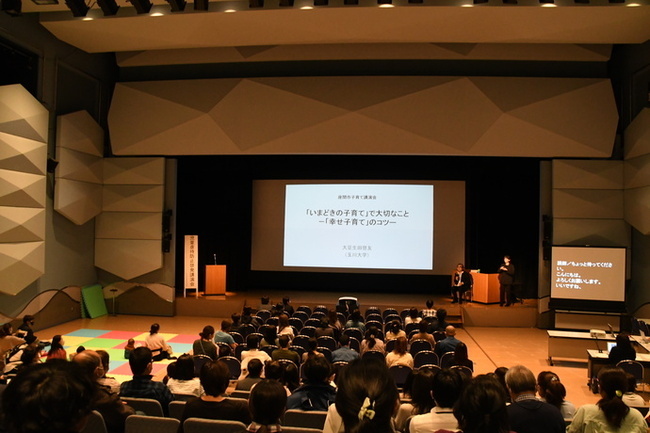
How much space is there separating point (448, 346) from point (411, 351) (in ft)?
2.26

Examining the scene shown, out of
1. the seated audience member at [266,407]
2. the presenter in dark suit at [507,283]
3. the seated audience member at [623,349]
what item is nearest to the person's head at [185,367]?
the seated audience member at [266,407]

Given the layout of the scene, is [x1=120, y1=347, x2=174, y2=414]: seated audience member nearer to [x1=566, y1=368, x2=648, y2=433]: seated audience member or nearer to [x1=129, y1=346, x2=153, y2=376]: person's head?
[x1=129, y1=346, x2=153, y2=376]: person's head

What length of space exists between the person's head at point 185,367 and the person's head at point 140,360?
54 centimetres

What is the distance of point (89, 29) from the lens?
35.3 ft

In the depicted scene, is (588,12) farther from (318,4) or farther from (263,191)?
(263,191)

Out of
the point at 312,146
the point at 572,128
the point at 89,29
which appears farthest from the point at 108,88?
the point at 572,128

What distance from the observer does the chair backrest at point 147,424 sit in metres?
3.09

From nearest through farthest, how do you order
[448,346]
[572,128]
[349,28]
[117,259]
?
[448,346], [349,28], [572,128], [117,259]

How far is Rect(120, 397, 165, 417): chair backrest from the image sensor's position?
358 cm

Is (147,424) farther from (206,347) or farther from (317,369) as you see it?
(206,347)

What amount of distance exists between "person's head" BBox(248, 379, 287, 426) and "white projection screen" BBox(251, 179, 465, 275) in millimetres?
11611

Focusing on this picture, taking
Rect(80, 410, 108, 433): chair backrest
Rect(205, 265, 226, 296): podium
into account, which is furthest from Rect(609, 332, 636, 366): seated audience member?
Rect(205, 265, 226, 296): podium

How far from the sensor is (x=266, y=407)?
2447 millimetres

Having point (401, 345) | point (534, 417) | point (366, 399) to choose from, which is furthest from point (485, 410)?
point (401, 345)
